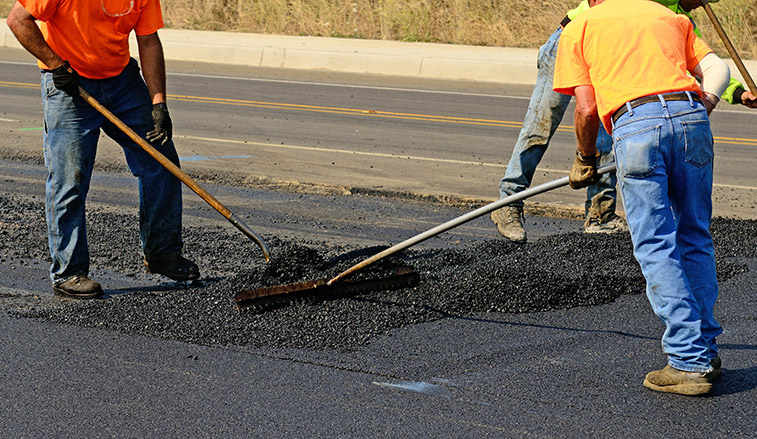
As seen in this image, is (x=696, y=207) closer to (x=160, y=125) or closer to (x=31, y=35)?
(x=160, y=125)

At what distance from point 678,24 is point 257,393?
2.25 meters

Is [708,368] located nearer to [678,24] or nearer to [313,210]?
[678,24]

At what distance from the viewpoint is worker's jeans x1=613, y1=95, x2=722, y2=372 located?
3822 millimetres

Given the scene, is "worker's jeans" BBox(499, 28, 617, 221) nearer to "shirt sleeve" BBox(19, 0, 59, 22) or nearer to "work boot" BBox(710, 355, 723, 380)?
"work boot" BBox(710, 355, 723, 380)

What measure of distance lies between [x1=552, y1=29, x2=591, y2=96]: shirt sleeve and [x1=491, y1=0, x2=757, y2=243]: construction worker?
96.4 inches

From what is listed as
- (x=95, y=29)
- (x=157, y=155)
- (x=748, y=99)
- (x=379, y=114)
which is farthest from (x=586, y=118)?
(x=379, y=114)

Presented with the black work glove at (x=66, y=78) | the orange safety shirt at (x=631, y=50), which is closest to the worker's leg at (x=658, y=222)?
the orange safety shirt at (x=631, y=50)

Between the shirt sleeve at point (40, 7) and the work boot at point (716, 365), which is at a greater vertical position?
the shirt sleeve at point (40, 7)

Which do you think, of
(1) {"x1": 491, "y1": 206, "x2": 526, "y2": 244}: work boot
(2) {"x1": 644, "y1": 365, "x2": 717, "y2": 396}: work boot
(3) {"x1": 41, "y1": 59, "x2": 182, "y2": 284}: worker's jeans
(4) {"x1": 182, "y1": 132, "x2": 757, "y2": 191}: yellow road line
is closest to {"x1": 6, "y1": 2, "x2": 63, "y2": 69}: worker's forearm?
(3) {"x1": 41, "y1": 59, "x2": 182, "y2": 284}: worker's jeans

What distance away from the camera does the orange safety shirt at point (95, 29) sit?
202 inches

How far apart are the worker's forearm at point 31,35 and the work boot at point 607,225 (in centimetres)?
364

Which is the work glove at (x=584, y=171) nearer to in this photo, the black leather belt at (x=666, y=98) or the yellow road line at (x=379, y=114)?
the black leather belt at (x=666, y=98)

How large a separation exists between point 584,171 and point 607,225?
8.30ft

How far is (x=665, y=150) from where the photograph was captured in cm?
382
